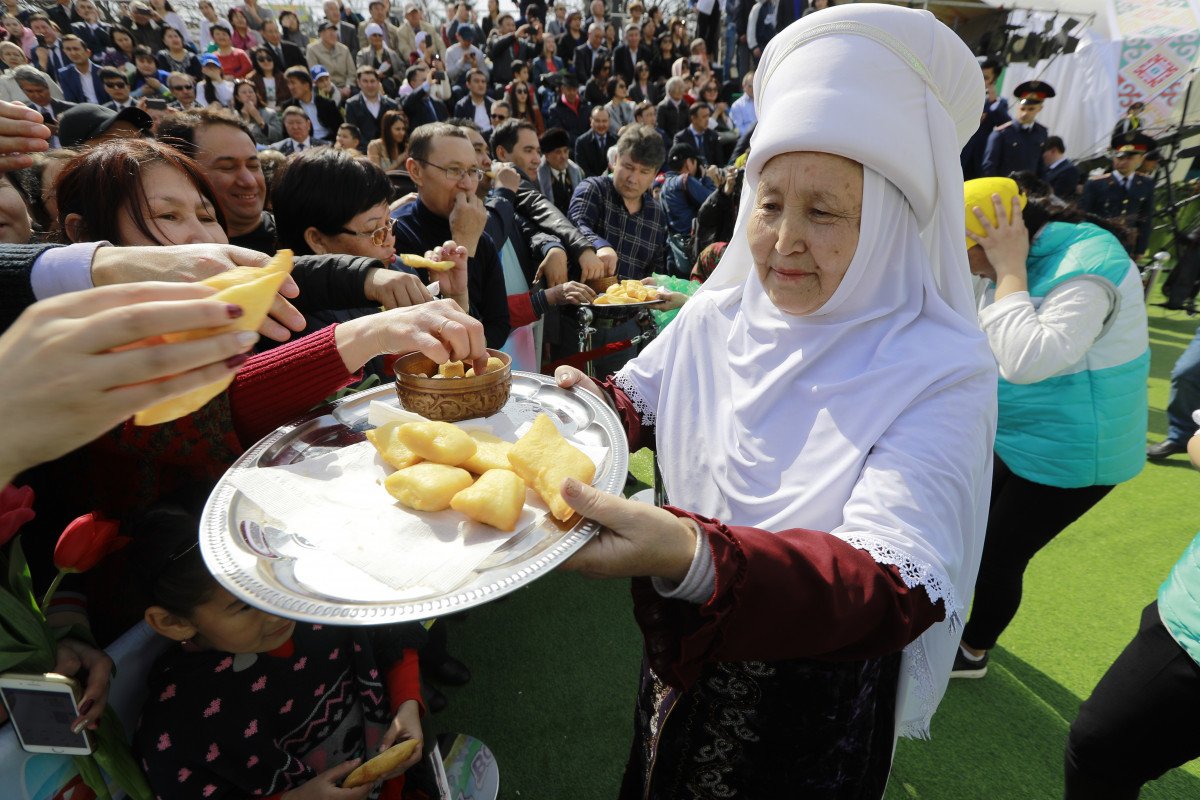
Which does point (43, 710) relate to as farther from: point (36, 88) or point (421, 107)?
point (421, 107)

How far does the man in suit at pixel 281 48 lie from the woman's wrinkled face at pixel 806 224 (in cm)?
1311

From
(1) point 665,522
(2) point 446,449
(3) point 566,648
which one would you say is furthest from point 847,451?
(3) point 566,648

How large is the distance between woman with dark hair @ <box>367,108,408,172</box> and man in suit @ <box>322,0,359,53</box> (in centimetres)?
683

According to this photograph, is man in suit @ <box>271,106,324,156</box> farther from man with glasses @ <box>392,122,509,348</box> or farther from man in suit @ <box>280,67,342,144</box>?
man with glasses @ <box>392,122,509,348</box>

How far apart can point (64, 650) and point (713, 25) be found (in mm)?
19339

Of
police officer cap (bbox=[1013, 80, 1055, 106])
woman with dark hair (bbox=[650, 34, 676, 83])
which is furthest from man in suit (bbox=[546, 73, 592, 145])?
police officer cap (bbox=[1013, 80, 1055, 106])

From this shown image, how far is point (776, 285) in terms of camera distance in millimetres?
1613

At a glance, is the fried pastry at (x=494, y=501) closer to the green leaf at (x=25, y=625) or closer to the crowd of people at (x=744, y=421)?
the crowd of people at (x=744, y=421)

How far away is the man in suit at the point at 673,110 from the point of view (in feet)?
39.0

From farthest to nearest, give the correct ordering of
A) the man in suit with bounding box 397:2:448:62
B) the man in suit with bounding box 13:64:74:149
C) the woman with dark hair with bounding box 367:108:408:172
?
the man in suit with bounding box 397:2:448:62 < the woman with dark hair with bounding box 367:108:408:172 < the man in suit with bounding box 13:64:74:149

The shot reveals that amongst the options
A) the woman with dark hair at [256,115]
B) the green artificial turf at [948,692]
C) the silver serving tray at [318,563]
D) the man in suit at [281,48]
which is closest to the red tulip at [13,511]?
the silver serving tray at [318,563]

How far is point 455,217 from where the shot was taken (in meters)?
3.58

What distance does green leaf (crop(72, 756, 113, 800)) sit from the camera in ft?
4.70

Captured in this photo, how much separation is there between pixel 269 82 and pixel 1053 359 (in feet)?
41.3
